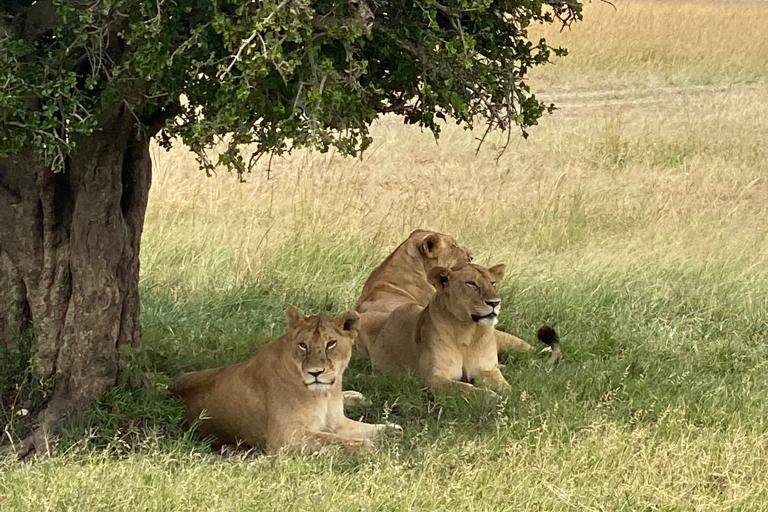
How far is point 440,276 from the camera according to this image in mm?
7246

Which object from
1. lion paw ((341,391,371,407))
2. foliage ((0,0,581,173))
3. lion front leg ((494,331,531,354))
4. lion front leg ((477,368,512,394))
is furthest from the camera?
lion front leg ((494,331,531,354))

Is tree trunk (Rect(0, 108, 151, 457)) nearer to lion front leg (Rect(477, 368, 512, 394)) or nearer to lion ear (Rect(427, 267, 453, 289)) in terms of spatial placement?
lion ear (Rect(427, 267, 453, 289))

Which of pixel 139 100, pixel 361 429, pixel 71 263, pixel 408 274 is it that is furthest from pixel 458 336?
pixel 139 100

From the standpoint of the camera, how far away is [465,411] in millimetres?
6590

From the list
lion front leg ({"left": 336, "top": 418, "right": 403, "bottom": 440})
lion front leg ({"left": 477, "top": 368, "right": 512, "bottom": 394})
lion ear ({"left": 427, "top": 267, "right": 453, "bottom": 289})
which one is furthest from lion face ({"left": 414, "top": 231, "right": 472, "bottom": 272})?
lion front leg ({"left": 336, "top": 418, "right": 403, "bottom": 440})

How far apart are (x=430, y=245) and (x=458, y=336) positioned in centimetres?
108

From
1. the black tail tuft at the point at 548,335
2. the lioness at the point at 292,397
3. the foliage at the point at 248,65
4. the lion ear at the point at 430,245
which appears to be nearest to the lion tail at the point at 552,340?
the black tail tuft at the point at 548,335

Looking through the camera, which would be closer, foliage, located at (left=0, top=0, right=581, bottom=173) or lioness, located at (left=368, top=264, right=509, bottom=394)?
foliage, located at (left=0, top=0, right=581, bottom=173)

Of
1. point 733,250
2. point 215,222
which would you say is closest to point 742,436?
point 733,250

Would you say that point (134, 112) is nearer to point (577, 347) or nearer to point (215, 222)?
point (577, 347)

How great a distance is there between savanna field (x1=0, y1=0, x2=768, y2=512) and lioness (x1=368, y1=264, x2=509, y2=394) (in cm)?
20

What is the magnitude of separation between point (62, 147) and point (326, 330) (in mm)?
1444

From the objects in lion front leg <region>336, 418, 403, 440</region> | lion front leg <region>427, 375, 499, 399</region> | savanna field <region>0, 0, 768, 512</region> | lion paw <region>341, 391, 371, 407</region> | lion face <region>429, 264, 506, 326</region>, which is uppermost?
lion face <region>429, 264, 506, 326</region>

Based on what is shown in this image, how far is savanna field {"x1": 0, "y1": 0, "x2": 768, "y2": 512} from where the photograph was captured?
5340mm
